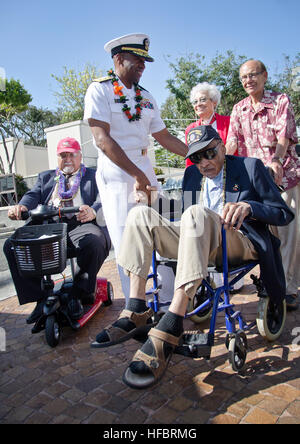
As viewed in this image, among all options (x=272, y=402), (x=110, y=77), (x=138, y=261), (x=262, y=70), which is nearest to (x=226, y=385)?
(x=272, y=402)

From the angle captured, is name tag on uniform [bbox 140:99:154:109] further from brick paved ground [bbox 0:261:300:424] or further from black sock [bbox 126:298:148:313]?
brick paved ground [bbox 0:261:300:424]

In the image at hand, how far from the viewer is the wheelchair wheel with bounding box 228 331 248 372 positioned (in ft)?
7.13

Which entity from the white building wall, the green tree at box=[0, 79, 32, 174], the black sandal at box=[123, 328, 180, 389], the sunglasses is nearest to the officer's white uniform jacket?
the sunglasses

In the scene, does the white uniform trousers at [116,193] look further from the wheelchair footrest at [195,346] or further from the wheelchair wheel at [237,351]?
the wheelchair wheel at [237,351]

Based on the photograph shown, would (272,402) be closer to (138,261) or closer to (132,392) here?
(132,392)

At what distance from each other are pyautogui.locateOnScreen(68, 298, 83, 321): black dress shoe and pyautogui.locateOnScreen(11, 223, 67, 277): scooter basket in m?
0.50

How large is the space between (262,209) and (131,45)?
5.33ft

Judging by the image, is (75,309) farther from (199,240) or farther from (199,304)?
(199,240)

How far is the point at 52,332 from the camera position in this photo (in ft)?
9.80

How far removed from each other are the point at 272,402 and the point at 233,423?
0.29 m

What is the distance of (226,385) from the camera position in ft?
7.26

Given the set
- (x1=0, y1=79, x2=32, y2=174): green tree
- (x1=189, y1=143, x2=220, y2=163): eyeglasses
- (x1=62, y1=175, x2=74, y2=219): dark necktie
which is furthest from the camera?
(x1=0, y1=79, x2=32, y2=174): green tree

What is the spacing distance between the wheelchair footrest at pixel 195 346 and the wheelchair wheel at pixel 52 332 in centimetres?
129

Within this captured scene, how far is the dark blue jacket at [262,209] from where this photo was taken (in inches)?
97.0
